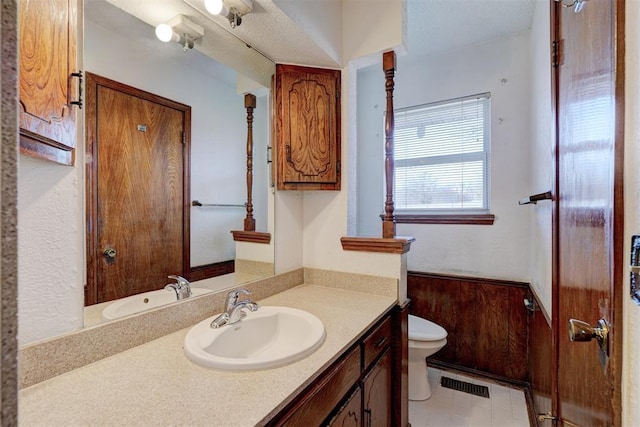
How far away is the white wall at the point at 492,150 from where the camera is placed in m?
2.19

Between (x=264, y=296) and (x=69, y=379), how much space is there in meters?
0.84

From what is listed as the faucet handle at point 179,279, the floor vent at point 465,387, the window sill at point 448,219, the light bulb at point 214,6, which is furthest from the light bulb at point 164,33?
the floor vent at point 465,387

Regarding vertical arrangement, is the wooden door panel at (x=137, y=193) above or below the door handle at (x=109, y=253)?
above

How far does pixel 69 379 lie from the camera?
2.64 feet

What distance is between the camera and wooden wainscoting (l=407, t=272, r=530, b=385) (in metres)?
2.18

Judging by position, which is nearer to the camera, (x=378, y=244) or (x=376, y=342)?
(x=376, y=342)

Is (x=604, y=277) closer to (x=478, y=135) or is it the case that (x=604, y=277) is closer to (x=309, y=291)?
(x=309, y=291)

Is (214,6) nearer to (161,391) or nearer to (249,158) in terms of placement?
(249,158)

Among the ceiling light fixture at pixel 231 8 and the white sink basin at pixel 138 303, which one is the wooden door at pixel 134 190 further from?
the ceiling light fixture at pixel 231 8

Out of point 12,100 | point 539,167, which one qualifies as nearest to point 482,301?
point 539,167

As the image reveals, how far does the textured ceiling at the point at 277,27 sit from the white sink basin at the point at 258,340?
3.55ft

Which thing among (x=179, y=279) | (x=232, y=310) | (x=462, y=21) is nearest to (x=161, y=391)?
(x=232, y=310)

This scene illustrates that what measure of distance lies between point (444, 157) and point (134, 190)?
7.18 feet

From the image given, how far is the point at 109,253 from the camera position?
1042 millimetres
